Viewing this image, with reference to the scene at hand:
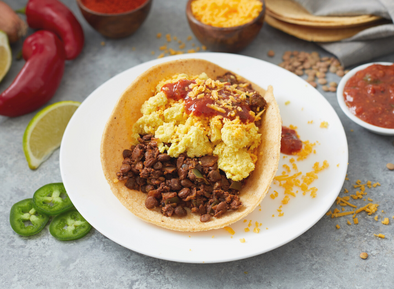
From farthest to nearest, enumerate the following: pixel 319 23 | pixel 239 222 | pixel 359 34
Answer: pixel 319 23
pixel 359 34
pixel 239 222

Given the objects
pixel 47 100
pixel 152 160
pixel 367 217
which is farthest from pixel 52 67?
pixel 367 217

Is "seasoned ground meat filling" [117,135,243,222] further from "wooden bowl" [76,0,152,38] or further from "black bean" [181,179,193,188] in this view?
"wooden bowl" [76,0,152,38]

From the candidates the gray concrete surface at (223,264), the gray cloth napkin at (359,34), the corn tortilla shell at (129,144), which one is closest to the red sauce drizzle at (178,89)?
the corn tortilla shell at (129,144)

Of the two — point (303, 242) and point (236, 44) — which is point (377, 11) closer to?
point (236, 44)

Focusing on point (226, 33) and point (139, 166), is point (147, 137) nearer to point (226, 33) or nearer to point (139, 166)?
point (139, 166)

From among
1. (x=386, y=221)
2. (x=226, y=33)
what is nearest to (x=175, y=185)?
(x=386, y=221)

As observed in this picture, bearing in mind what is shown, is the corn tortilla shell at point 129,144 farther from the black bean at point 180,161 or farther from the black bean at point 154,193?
the black bean at point 180,161
